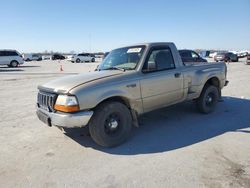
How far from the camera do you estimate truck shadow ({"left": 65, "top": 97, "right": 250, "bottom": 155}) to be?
4371 millimetres

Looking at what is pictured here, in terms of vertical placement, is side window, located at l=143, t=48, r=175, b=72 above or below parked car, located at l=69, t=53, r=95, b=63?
below

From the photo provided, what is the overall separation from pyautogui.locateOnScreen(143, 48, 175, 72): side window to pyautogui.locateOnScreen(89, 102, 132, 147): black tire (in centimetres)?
101

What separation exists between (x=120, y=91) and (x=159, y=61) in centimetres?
134

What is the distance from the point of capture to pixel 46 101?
14.2ft

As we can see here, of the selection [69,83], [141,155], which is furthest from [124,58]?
[141,155]

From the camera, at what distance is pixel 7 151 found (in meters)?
4.29

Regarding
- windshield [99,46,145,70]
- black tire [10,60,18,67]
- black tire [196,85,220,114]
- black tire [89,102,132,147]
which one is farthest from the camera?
Answer: black tire [10,60,18,67]

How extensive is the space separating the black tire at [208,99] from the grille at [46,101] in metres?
3.85

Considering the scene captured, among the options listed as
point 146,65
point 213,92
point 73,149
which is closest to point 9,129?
point 73,149

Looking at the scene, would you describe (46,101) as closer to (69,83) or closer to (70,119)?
(69,83)

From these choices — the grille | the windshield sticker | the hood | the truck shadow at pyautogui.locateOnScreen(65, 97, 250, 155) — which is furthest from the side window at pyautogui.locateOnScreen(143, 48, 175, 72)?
the grille

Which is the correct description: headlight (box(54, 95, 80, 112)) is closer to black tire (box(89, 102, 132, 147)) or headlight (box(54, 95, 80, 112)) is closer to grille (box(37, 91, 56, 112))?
grille (box(37, 91, 56, 112))

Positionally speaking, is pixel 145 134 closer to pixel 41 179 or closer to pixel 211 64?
pixel 41 179

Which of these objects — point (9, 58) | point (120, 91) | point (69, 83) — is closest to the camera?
point (69, 83)
